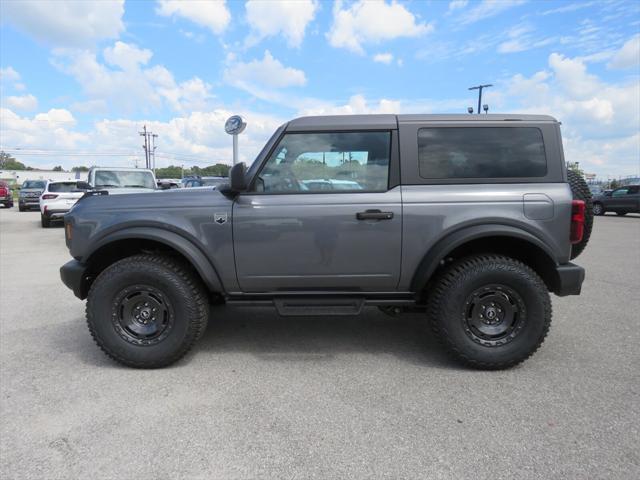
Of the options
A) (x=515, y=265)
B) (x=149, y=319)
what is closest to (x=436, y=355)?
(x=515, y=265)

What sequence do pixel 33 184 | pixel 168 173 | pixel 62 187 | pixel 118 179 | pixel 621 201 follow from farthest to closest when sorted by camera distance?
pixel 168 173, pixel 33 184, pixel 621 201, pixel 62 187, pixel 118 179

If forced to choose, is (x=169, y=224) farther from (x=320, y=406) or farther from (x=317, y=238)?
(x=320, y=406)

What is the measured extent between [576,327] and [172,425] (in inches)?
149

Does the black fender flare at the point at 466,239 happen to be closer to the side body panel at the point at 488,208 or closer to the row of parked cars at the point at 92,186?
the side body panel at the point at 488,208

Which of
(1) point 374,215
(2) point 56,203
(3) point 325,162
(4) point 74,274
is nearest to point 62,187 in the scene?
(2) point 56,203

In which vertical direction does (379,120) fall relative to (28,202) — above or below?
above

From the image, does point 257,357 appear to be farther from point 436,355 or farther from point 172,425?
point 436,355

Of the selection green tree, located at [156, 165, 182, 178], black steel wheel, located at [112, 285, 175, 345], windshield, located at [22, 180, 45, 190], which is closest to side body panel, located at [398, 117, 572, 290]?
black steel wheel, located at [112, 285, 175, 345]

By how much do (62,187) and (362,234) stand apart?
14.6 m

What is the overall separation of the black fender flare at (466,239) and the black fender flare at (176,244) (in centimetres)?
166

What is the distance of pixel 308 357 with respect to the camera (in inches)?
139

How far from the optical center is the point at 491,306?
10.8 feet

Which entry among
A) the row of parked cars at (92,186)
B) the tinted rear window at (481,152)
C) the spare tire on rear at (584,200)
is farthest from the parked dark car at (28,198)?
the spare tire on rear at (584,200)

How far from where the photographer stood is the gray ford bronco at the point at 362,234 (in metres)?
3.20
